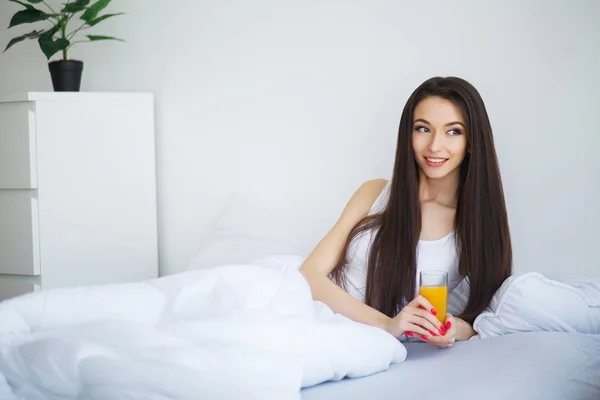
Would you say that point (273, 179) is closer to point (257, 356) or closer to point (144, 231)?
point (144, 231)

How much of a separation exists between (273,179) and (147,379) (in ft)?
6.38

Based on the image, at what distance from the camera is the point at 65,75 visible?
10.0 feet

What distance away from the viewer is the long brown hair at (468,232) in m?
2.12

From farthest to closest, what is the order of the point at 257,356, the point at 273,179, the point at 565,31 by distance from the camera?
the point at 273,179
the point at 565,31
the point at 257,356

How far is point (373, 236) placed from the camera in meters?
2.24

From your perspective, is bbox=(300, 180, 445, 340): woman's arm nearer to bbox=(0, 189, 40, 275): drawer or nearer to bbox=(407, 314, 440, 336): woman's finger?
bbox=(407, 314, 440, 336): woman's finger

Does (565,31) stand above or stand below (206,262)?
above

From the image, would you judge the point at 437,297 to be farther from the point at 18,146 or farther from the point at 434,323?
the point at 18,146

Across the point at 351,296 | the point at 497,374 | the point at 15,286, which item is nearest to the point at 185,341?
the point at 497,374

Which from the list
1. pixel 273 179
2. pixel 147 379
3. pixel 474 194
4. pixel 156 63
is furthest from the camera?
pixel 156 63

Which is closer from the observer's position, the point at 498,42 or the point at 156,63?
the point at 498,42

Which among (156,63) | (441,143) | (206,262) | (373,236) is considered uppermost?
(156,63)

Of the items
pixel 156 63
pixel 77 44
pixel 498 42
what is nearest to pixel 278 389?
pixel 498 42

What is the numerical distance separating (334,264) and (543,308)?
0.65 m
